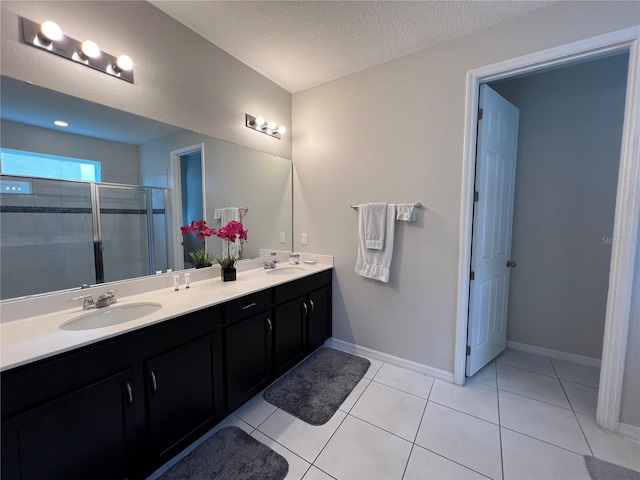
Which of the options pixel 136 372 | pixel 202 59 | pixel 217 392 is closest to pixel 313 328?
pixel 217 392

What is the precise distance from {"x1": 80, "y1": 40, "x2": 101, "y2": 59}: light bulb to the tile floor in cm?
228

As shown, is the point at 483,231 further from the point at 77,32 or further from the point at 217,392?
the point at 77,32

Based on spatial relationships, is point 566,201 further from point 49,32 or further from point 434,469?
point 49,32

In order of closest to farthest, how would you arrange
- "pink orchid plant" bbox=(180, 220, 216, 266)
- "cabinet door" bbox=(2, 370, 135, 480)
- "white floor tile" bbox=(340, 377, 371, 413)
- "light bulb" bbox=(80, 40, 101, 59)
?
"cabinet door" bbox=(2, 370, 135, 480) → "light bulb" bbox=(80, 40, 101, 59) → "white floor tile" bbox=(340, 377, 371, 413) → "pink orchid plant" bbox=(180, 220, 216, 266)

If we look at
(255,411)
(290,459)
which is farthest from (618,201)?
(255,411)

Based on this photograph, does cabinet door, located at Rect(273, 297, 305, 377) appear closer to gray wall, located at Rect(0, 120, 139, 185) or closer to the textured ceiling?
gray wall, located at Rect(0, 120, 139, 185)

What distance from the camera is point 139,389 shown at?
124 centimetres

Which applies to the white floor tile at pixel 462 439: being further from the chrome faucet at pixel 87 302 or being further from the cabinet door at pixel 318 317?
the chrome faucet at pixel 87 302

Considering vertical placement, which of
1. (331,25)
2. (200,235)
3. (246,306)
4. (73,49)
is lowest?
(246,306)

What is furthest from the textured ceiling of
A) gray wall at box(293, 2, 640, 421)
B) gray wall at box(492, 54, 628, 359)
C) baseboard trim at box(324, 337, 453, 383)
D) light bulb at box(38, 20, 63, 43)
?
baseboard trim at box(324, 337, 453, 383)

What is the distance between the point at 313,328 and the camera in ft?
8.12

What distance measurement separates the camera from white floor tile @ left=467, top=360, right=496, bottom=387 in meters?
2.15

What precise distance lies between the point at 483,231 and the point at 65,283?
110 inches

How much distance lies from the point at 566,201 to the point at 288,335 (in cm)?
275
